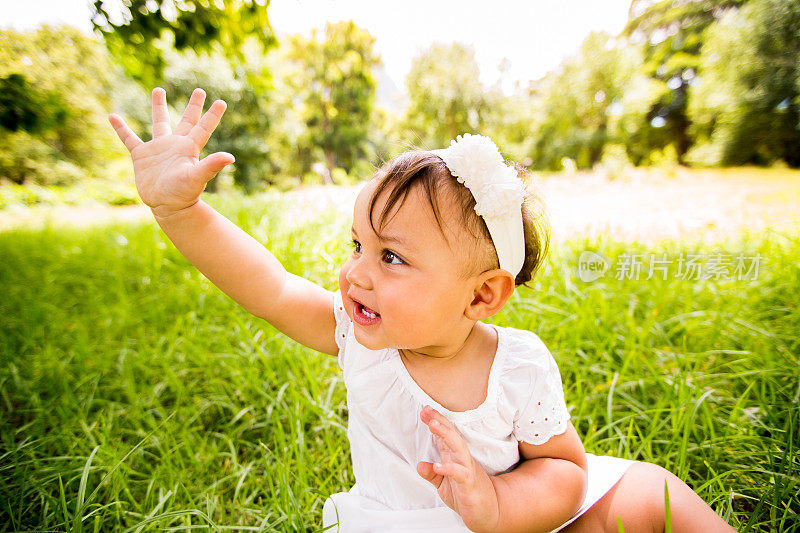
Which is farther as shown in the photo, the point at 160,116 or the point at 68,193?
the point at 68,193

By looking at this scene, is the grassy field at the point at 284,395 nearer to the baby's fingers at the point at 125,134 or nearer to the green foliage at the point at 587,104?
the baby's fingers at the point at 125,134

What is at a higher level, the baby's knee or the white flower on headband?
the white flower on headband

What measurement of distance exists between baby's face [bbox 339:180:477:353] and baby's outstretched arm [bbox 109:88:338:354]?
0.22 metres

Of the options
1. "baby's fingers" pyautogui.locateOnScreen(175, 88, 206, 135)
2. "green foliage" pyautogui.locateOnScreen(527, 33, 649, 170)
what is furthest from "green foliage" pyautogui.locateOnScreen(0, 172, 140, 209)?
"baby's fingers" pyautogui.locateOnScreen(175, 88, 206, 135)

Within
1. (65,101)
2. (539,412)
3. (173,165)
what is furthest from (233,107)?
(539,412)

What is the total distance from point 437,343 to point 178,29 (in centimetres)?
240

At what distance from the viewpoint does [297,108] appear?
18.9 m

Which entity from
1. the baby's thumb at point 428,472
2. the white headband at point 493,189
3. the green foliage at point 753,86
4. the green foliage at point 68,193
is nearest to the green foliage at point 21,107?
the white headband at point 493,189

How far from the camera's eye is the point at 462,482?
71cm

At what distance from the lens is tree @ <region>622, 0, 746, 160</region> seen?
3.79m

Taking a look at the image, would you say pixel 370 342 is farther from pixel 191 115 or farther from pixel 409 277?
pixel 191 115

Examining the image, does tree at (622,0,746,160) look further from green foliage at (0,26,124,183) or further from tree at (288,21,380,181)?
tree at (288,21,380,181)

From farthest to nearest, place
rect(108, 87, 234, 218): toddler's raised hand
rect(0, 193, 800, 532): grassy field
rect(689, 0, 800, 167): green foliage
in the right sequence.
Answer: rect(689, 0, 800, 167): green foliage
rect(0, 193, 800, 532): grassy field
rect(108, 87, 234, 218): toddler's raised hand

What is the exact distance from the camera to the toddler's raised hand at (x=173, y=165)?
0.81 m
